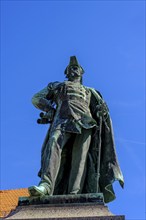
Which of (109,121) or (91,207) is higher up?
(109,121)

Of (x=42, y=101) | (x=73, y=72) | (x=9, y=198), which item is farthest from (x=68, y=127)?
(x=9, y=198)

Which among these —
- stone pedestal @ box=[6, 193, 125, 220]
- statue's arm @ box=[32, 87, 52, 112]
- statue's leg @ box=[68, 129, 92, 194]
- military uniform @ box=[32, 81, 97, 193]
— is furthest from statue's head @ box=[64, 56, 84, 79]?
stone pedestal @ box=[6, 193, 125, 220]

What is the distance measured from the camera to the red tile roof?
30.9 meters

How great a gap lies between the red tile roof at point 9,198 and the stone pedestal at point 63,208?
2281 cm

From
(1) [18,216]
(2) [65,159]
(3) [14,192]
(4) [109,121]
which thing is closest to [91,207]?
(1) [18,216]

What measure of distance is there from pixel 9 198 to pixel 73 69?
25545mm

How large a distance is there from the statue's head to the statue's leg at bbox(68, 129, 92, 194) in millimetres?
1366

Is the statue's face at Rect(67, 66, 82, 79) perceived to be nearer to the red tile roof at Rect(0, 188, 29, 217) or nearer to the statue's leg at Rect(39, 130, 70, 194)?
the statue's leg at Rect(39, 130, 70, 194)

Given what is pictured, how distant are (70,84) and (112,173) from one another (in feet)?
6.19

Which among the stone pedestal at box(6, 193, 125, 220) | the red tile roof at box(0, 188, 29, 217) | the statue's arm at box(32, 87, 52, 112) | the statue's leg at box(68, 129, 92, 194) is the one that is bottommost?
the red tile roof at box(0, 188, 29, 217)

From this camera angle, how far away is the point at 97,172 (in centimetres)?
797

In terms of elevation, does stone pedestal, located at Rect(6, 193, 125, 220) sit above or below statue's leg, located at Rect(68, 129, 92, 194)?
below

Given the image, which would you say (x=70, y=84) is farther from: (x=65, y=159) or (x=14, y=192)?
(x=14, y=192)

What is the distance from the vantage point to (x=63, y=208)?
6977mm
